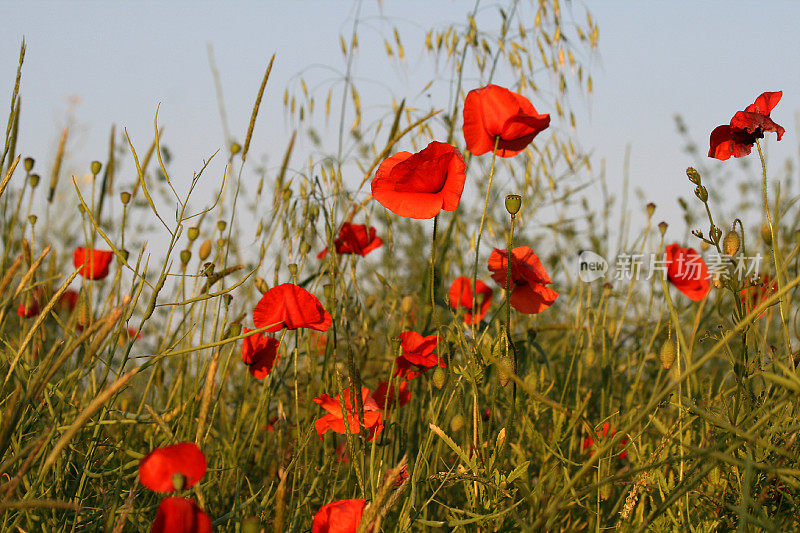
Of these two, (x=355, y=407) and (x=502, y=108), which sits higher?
(x=502, y=108)

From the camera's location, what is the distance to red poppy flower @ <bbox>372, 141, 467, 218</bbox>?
1.13 metres

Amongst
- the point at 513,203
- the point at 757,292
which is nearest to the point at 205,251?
the point at 513,203

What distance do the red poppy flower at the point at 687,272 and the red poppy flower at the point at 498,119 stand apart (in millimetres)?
758

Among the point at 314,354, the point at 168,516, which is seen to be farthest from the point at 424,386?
the point at 168,516

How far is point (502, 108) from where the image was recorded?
3.73 feet

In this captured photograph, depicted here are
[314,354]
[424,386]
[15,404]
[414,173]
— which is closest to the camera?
[15,404]

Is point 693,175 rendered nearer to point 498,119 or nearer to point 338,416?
point 498,119

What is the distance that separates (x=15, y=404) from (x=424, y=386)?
42.5 inches

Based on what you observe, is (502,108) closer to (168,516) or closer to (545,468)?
(545,468)

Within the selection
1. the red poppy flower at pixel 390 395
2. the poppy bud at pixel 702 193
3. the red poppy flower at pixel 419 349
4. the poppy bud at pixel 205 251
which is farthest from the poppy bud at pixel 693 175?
the poppy bud at pixel 205 251

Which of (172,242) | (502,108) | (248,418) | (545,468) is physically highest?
(502,108)

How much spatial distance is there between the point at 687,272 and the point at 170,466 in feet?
4.80

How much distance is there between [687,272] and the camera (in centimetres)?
179

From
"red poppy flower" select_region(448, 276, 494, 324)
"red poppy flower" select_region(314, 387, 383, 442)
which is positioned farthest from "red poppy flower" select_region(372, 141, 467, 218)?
"red poppy flower" select_region(448, 276, 494, 324)
